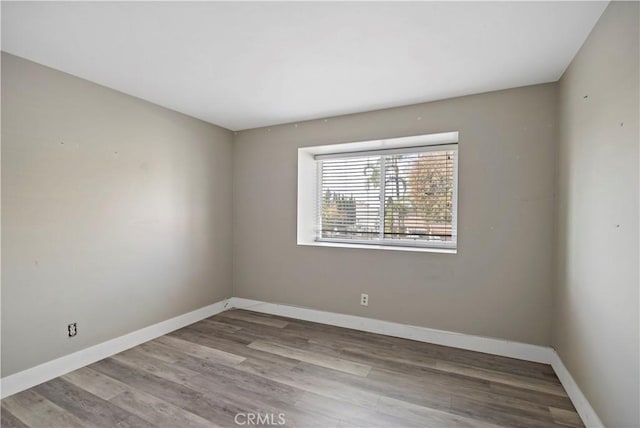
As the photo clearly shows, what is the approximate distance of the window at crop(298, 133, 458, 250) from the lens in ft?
10.4

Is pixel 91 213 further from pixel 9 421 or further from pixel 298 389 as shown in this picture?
pixel 298 389

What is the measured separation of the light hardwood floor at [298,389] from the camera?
1882mm

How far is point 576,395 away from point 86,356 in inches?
142

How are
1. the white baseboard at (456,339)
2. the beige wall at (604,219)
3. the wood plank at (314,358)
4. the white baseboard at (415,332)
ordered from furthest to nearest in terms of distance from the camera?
the white baseboard at (415,332)
the wood plank at (314,358)
the white baseboard at (456,339)
the beige wall at (604,219)

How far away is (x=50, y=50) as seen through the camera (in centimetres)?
207

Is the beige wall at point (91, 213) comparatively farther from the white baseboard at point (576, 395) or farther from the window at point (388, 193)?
the white baseboard at point (576, 395)

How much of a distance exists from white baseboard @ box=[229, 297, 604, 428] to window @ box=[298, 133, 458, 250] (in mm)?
851

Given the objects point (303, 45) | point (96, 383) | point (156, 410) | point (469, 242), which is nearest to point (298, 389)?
point (156, 410)

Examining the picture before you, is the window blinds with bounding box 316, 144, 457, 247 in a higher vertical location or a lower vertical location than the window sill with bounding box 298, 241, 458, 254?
higher

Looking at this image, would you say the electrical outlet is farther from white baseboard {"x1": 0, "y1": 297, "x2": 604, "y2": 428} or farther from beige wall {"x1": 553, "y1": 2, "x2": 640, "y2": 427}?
beige wall {"x1": 553, "y1": 2, "x2": 640, "y2": 427}

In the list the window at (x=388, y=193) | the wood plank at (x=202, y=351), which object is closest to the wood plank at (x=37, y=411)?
the wood plank at (x=202, y=351)

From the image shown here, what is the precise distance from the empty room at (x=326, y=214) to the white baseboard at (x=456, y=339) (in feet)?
0.07

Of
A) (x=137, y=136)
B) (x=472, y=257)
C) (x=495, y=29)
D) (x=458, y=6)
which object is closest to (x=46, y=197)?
(x=137, y=136)

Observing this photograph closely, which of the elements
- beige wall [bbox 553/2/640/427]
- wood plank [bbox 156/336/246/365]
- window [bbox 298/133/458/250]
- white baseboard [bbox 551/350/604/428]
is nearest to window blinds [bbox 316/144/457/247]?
window [bbox 298/133/458/250]
